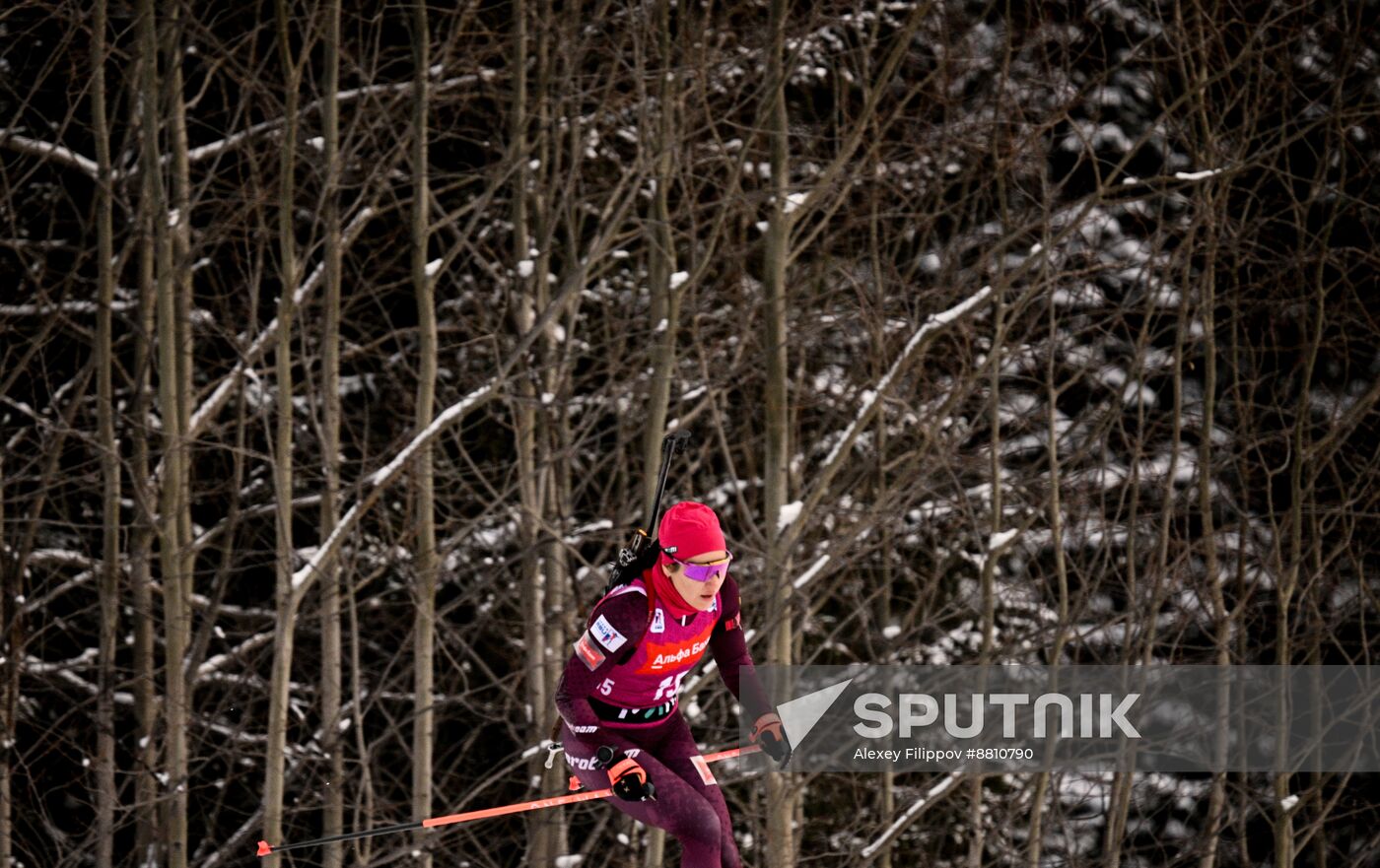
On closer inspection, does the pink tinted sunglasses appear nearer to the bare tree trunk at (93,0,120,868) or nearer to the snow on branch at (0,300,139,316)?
the bare tree trunk at (93,0,120,868)

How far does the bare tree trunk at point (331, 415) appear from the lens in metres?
10.3

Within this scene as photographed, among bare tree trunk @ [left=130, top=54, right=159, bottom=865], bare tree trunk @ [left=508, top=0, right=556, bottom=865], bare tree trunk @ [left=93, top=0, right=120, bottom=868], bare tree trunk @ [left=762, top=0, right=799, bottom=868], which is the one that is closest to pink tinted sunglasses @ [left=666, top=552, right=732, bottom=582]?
bare tree trunk @ [left=762, top=0, right=799, bottom=868]

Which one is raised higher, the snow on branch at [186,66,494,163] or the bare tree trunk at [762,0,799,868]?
the snow on branch at [186,66,494,163]

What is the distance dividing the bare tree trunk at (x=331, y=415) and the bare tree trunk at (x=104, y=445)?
4.05ft

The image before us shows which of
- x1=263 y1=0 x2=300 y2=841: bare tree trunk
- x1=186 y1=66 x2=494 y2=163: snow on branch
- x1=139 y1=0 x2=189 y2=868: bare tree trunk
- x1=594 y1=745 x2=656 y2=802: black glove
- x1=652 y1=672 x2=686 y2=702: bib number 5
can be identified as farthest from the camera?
x1=186 y1=66 x2=494 y2=163: snow on branch

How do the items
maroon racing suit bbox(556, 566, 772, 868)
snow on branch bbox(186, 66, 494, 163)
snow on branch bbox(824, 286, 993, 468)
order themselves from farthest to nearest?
snow on branch bbox(186, 66, 494, 163)
snow on branch bbox(824, 286, 993, 468)
maroon racing suit bbox(556, 566, 772, 868)

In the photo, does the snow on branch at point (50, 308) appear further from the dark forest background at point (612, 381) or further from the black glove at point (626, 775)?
the black glove at point (626, 775)

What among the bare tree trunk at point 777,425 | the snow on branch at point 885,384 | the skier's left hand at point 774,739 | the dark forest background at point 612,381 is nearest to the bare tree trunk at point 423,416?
the dark forest background at point 612,381

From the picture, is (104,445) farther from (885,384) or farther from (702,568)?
(702,568)

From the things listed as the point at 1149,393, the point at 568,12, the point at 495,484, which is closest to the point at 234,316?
the point at 495,484

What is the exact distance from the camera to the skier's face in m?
5.14

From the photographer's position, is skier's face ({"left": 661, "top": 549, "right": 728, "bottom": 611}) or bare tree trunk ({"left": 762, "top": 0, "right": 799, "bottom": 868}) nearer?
skier's face ({"left": 661, "top": 549, "right": 728, "bottom": 611})

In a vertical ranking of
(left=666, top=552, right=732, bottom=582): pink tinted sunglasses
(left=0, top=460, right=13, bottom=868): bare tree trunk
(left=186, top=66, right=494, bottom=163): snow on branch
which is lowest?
(left=0, top=460, right=13, bottom=868): bare tree trunk

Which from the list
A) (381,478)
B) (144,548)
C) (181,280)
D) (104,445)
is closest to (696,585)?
(381,478)
